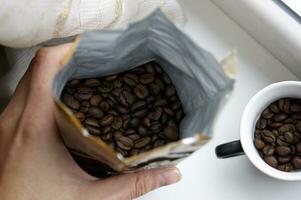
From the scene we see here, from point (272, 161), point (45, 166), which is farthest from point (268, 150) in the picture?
point (45, 166)

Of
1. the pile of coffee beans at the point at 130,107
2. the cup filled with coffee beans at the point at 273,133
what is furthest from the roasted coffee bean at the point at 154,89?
the cup filled with coffee beans at the point at 273,133

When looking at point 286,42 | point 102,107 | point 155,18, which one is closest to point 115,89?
point 102,107

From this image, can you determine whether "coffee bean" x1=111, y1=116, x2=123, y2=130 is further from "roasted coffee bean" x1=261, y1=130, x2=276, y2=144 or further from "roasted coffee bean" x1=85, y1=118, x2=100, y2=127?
"roasted coffee bean" x1=261, y1=130, x2=276, y2=144

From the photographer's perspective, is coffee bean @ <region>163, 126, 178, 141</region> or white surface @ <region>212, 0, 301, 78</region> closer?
coffee bean @ <region>163, 126, 178, 141</region>

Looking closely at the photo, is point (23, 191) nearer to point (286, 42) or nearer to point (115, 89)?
point (115, 89)

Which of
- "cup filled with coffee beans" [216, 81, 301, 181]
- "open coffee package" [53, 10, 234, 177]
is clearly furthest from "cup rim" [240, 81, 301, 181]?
"open coffee package" [53, 10, 234, 177]

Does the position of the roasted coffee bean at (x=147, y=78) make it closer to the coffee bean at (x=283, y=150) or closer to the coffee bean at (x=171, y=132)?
the coffee bean at (x=171, y=132)
